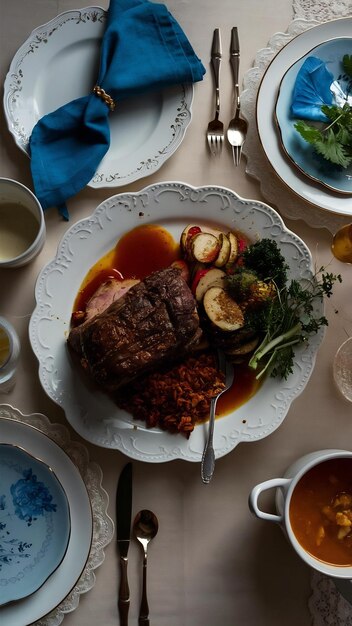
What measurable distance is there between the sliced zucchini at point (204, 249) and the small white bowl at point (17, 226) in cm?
63

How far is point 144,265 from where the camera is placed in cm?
259

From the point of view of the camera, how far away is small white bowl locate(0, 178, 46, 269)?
2.45 metres

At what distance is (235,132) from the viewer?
2.64 meters

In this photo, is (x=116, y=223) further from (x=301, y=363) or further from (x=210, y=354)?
(x=301, y=363)

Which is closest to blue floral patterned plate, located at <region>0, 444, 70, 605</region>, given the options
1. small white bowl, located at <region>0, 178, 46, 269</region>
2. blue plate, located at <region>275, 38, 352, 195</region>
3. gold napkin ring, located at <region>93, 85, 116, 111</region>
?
small white bowl, located at <region>0, 178, 46, 269</region>

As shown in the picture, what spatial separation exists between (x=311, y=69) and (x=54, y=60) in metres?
1.11

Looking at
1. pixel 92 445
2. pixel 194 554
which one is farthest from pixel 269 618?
pixel 92 445

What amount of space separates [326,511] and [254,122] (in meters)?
1.65

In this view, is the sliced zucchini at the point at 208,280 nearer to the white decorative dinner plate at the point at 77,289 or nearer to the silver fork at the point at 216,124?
the white decorative dinner plate at the point at 77,289

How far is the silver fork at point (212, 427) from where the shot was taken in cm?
240

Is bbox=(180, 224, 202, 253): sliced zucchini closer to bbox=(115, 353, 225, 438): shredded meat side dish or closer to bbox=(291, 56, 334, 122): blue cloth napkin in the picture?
bbox=(115, 353, 225, 438): shredded meat side dish

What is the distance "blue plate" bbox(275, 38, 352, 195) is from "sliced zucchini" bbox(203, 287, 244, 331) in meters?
0.65

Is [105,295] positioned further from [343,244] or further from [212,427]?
[343,244]

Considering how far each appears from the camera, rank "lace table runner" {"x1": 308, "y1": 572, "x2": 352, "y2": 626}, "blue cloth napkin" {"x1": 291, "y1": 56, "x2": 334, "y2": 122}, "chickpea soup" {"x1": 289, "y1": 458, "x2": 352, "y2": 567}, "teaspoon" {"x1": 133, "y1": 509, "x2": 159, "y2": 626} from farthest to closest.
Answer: "blue cloth napkin" {"x1": 291, "y1": 56, "x2": 334, "y2": 122} → "teaspoon" {"x1": 133, "y1": 509, "x2": 159, "y2": 626} → "lace table runner" {"x1": 308, "y1": 572, "x2": 352, "y2": 626} → "chickpea soup" {"x1": 289, "y1": 458, "x2": 352, "y2": 567}
